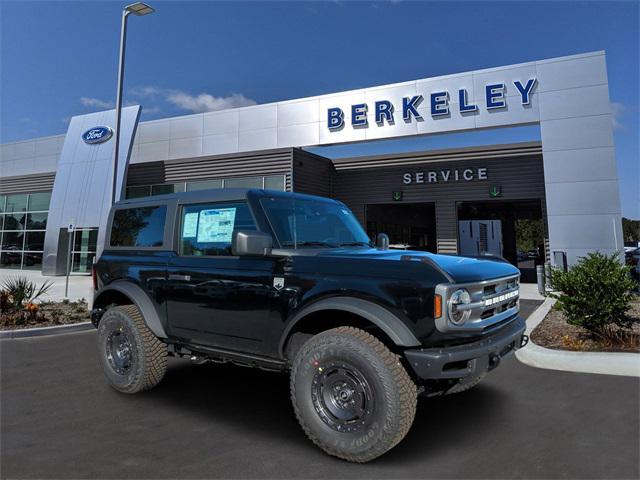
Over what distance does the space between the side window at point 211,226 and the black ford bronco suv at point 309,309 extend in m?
0.01

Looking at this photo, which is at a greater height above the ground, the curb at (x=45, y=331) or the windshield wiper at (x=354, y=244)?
the windshield wiper at (x=354, y=244)

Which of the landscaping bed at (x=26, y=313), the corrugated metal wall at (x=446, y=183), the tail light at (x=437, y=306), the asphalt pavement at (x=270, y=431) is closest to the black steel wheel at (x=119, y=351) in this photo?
the asphalt pavement at (x=270, y=431)

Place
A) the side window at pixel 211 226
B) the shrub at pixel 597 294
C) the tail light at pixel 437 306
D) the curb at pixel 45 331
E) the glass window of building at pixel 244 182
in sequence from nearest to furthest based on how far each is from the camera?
the tail light at pixel 437 306 < the side window at pixel 211 226 < the shrub at pixel 597 294 < the curb at pixel 45 331 < the glass window of building at pixel 244 182

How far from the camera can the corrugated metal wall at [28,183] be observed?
22.5 metres

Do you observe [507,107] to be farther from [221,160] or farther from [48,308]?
[48,308]

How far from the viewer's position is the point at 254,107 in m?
19.0

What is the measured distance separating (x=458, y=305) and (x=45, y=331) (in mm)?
7671

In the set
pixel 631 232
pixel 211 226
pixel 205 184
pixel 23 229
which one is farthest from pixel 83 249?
pixel 631 232

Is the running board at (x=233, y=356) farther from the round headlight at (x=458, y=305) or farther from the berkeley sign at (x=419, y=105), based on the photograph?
the berkeley sign at (x=419, y=105)

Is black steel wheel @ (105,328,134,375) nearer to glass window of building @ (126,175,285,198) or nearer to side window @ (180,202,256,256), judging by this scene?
side window @ (180,202,256,256)

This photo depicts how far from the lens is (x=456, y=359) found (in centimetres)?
271

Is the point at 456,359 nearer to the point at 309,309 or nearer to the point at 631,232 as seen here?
the point at 309,309

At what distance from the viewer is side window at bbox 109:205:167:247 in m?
4.35

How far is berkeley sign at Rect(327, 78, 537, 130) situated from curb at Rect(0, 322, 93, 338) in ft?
42.0
